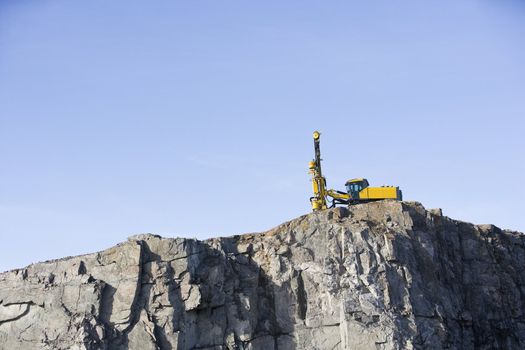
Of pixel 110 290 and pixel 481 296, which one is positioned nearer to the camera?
pixel 110 290

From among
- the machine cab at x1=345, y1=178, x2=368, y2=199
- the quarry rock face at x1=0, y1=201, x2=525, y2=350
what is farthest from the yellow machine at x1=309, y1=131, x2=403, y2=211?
the quarry rock face at x1=0, y1=201, x2=525, y2=350

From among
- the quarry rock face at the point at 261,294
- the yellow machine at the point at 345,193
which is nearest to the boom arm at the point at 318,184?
the yellow machine at the point at 345,193

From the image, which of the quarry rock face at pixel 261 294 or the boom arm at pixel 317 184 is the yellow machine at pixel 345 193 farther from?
the quarry rock face at pixel 261 294

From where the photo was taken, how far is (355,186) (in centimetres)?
5972

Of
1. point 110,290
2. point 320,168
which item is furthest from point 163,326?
point 320,168

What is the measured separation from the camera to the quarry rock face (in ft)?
159

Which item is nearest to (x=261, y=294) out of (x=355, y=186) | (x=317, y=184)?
(x=317, y=184)

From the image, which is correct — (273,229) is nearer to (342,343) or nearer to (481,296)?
(342,343)

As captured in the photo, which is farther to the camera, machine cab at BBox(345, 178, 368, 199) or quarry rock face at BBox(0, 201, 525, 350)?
machine cab at BBox(345, 178, 368, 199)

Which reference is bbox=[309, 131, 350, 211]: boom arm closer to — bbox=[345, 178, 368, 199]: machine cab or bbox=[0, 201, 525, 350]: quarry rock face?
bbox=[345, 178, 368, 199]: machine cab

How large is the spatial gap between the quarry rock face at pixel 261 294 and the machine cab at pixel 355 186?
5827 mm

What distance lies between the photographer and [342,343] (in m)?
48.6

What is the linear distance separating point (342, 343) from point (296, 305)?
3350 mm

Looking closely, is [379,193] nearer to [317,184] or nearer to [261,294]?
[317,184]
